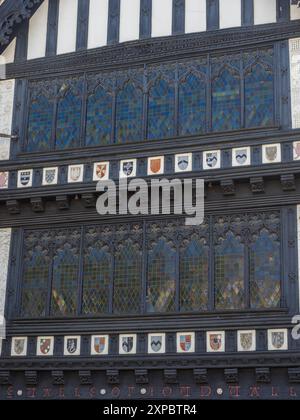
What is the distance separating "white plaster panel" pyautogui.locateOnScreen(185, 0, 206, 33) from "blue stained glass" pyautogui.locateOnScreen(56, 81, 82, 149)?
9.57 feet

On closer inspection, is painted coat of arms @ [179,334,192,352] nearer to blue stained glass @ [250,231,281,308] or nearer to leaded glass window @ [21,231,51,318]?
blue stained glass @ [250,231,281,308]

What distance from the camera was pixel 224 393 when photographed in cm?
1847

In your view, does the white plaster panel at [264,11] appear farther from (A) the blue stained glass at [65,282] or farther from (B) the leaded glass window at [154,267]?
(A) the blue stained glass at [65,282]

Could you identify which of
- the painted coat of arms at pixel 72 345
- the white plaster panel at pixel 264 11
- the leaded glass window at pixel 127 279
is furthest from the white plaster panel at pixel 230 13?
the painted coat of arms at pixel 72 345

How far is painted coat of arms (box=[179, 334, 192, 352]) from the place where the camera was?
1889 cm

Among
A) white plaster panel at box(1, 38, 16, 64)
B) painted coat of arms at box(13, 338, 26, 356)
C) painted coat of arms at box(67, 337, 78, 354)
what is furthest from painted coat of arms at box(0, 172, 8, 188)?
painted coat of arms at box(67, 337, 78, 354)

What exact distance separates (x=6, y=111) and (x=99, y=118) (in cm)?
240

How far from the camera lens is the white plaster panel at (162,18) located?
71.0ft

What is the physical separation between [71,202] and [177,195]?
2534 millimetres

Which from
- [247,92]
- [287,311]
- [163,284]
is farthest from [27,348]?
[247,92]

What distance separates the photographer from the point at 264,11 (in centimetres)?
2089

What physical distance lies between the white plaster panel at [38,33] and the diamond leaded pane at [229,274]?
6.91 meters

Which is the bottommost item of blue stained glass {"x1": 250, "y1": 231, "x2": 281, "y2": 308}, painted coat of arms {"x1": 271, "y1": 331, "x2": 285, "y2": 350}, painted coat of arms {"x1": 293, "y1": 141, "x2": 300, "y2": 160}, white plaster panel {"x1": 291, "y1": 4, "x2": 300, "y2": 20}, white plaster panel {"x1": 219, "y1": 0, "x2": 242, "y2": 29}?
painted coat of arms {"x1": 271, "y1": 331, "x2": 285, "y2": 350}
